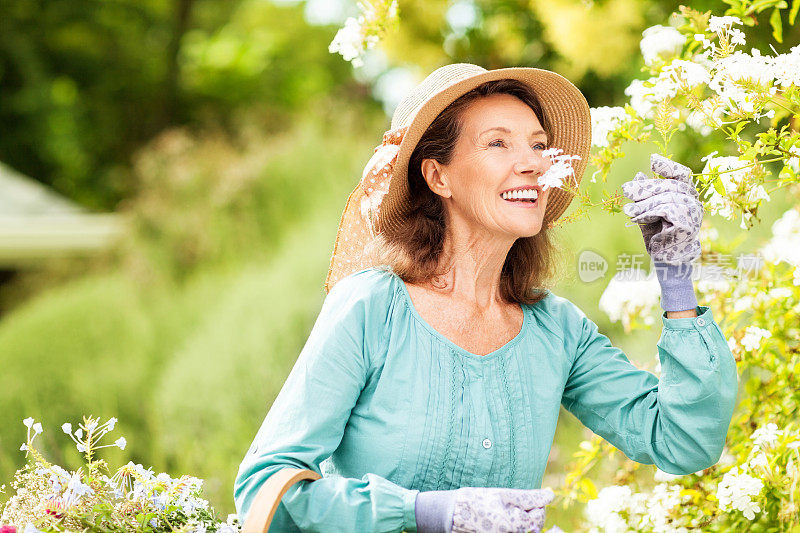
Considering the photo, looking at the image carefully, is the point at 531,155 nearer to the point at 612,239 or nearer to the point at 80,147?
the point at 612,239

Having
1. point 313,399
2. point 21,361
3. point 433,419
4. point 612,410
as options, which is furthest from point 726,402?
point 21,361

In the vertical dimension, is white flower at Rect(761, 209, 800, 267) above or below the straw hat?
below

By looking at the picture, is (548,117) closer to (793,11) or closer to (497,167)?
(497,167)

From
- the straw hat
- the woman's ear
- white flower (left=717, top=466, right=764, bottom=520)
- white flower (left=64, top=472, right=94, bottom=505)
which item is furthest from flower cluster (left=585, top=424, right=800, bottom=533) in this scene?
white flower (left=64, top=472, right=94, bottom=505)

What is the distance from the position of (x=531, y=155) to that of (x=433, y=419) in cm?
61

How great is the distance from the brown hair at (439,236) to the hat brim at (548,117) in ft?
0.08

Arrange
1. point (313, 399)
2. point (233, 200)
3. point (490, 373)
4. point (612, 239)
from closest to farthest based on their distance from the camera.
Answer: point (313, 399)
point (490, 373)
point (612, 239)
point (233, 200)

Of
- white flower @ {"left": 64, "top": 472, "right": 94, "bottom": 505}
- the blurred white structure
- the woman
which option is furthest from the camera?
the blurred white structure

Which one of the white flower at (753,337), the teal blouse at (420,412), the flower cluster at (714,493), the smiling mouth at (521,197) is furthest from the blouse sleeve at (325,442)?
the white flower at (753,337)

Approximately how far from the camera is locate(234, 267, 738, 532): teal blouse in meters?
1.67

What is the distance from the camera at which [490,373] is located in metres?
1.89

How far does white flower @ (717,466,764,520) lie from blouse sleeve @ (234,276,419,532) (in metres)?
0.79

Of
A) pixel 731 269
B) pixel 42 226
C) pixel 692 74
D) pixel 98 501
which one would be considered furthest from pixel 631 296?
pixel 42 226

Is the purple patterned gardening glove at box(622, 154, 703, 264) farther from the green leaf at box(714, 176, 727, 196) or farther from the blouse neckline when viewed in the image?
the blouse neckline
